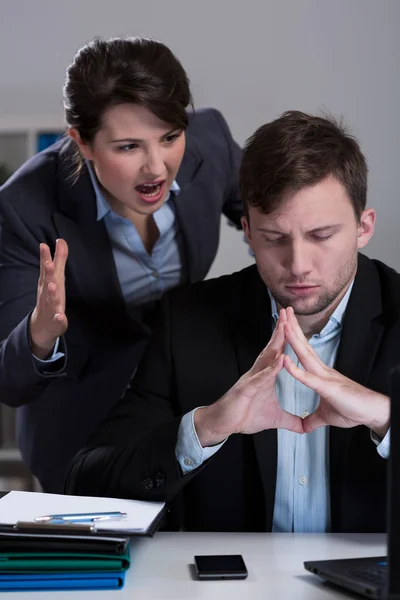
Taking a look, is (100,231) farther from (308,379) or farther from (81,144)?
(308,379)

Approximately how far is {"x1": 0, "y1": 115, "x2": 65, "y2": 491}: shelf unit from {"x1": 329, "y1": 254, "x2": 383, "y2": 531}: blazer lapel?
8.85ft

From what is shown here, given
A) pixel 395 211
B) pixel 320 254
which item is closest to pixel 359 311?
pixel 320 254

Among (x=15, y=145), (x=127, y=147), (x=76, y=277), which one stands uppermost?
(x=15, y=145)

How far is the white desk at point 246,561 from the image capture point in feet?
3.98

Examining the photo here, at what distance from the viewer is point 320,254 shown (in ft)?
5.67

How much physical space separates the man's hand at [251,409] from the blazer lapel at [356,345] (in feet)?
0.55

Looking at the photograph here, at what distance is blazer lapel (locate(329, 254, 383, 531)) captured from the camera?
1.71 metres

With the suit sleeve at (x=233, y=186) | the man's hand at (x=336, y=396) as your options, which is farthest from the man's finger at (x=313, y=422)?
the suit sleeve at (x=233, y=186)

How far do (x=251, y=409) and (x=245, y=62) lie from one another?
10.0 ft

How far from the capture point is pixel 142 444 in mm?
1671

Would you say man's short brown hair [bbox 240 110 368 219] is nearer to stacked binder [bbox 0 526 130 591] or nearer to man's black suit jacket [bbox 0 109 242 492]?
man's black suit jacket [bbox 0 109 242 492]

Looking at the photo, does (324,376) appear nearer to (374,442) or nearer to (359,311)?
(374,442)

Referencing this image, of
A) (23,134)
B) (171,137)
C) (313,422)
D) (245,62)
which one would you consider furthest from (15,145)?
(313,422)

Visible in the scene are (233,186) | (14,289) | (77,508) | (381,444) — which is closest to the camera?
(77,508)
